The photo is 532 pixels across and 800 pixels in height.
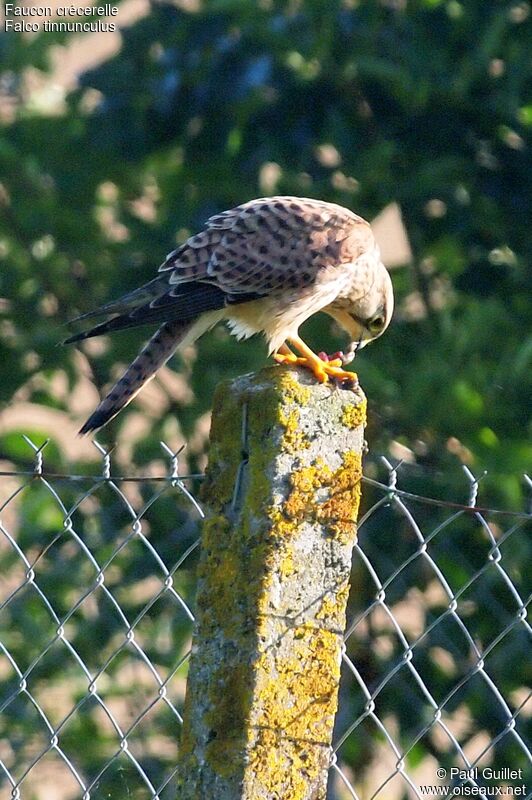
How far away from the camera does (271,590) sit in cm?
208

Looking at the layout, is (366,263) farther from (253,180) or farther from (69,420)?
(69,420)

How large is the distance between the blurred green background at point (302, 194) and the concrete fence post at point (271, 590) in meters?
2.51

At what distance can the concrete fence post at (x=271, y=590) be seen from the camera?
6.81ft

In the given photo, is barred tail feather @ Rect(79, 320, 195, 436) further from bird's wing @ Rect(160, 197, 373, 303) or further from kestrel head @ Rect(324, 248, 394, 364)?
kestrel head @ Rect(324, 248, 394, 364)

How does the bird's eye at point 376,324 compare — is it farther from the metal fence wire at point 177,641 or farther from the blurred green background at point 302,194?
the metal fence wire at point 177,641

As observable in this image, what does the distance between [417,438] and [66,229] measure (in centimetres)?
183

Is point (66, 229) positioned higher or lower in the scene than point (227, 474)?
lower

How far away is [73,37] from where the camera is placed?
580 centimetres

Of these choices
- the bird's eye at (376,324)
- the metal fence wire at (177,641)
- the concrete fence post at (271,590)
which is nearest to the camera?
the concrete fence post at (271,590)

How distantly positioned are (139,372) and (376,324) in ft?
4.25

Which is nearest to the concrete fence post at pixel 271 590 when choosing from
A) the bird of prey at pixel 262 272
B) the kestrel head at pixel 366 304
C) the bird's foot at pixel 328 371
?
the bird's foot at pixel 328 371

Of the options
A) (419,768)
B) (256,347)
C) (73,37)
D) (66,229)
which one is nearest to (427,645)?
(419,768)

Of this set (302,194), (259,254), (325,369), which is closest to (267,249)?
(259,254)

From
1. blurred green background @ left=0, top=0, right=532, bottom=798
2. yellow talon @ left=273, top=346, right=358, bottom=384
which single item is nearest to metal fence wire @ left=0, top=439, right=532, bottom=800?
blurred green background @ left=0, top=0, right=532, bottom=798
